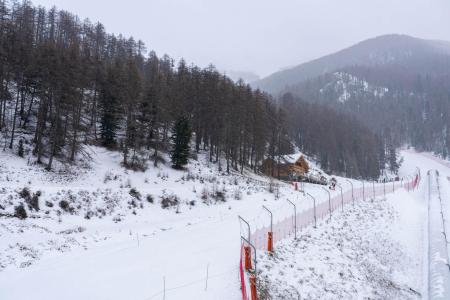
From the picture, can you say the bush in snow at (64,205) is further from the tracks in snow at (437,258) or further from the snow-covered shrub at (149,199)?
the tracks in snow at (437,258)

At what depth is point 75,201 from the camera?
57.6 feet

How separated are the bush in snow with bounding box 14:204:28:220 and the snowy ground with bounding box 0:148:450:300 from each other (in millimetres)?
204

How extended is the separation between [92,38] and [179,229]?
81514 mm

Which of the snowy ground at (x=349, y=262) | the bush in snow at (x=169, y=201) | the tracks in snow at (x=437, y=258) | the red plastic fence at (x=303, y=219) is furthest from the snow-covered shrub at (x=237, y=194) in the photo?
the tracks in snow at (x=437, y=258)

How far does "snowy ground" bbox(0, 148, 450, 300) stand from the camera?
9094 millimetres

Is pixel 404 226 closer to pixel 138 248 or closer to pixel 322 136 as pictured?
pixel 138 248

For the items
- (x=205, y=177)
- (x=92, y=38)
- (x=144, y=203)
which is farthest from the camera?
(x=92, y=38)

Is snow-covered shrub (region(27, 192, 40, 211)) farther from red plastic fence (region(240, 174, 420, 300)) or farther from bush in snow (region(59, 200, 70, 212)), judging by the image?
red plastic fence (region(240, 174, 420, 300))

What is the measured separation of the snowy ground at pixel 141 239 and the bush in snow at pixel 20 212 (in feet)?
0.67

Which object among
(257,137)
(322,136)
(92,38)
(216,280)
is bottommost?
(216,280)

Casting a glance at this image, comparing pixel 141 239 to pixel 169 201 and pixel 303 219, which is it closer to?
pixel 169 201

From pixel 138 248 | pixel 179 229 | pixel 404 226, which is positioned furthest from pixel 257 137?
pixel 138 248

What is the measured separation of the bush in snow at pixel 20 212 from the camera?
46.3 ft

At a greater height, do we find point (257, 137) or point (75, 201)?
point (257, 137)
